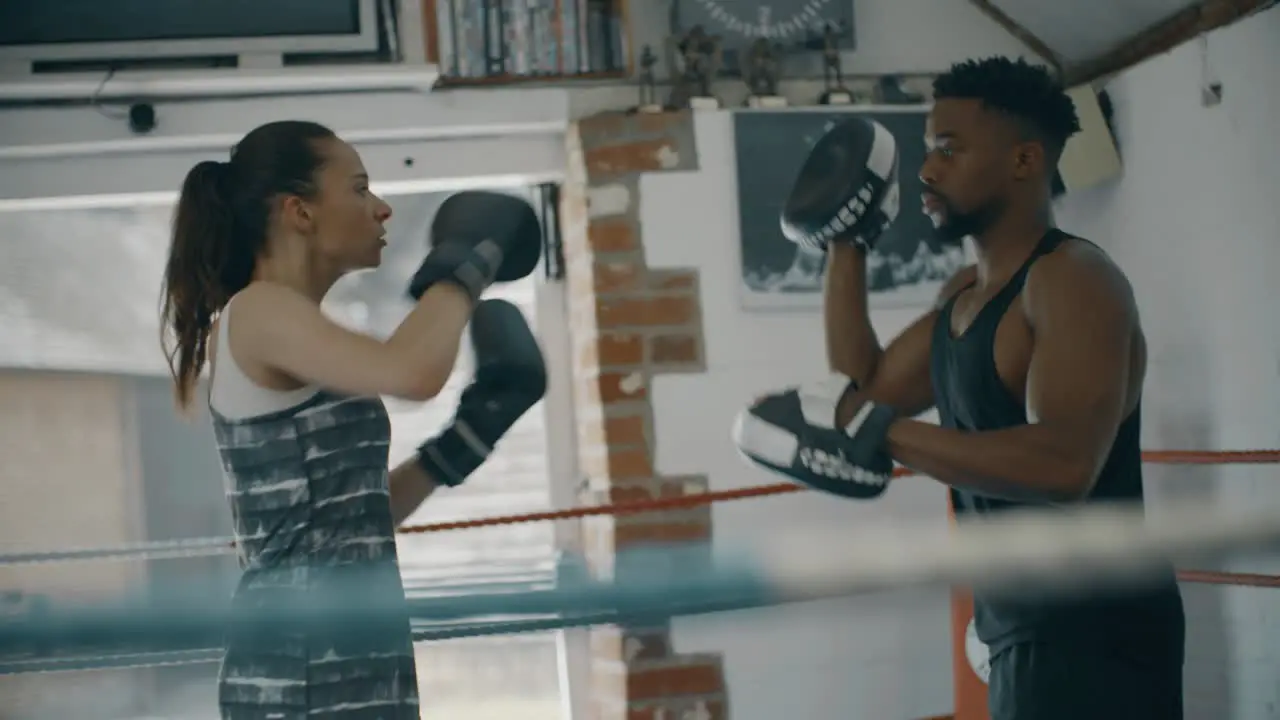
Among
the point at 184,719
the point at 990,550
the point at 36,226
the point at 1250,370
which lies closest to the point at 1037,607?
the point at 990,550

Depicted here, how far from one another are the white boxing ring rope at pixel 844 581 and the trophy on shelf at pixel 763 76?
5.90 feet

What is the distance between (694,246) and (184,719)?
6.63ft

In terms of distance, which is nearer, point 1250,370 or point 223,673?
point 223,673

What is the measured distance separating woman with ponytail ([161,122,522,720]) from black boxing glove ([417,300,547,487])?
0.26 meters

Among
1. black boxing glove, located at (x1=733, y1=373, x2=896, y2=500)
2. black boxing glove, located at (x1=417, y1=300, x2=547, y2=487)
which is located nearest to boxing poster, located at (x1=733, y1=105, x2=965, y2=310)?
black boxing glove, located at (x1=417, y1=300, x2=547, y2=487)

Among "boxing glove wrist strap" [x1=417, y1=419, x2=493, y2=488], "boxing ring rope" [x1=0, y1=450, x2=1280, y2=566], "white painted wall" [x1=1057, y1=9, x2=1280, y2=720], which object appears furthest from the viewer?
"white painted wall" [x1=1057, y1=9, x2=1280, y2=720]

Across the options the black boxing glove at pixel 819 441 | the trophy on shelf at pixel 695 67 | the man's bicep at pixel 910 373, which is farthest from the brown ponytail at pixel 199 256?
the trophy on shelf at pixel 695 67

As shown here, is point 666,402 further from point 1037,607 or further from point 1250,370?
point 1037,607

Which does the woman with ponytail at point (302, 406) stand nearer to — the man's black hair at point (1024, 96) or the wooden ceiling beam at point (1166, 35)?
the man's black hair at point (1024, 96)

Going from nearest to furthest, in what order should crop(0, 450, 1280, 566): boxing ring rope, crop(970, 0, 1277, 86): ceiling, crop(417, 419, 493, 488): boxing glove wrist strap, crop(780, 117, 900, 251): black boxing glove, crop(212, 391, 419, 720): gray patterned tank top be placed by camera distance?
1. crop(212, 391, 419, 720): gray patterned tank top
2. crop(417, 419, 493, 488): boxing glove wrist strap
3. crop(780, 117, 900, 251): black boxing glove
4. crop(0, 450, 1280, 566): boxing ring rope
5. crop(970, 0, 1277, 86): ceiling

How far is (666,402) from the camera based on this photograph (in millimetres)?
3277

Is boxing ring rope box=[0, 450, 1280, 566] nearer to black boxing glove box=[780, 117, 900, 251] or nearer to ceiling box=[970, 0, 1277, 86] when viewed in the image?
black boxing glove box=[780, 117, 900, 251]

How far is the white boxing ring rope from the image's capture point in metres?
1.27

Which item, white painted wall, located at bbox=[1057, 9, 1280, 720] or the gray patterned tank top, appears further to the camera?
white painted wall, located at bbox=[1057, 9, 1280, 720]
